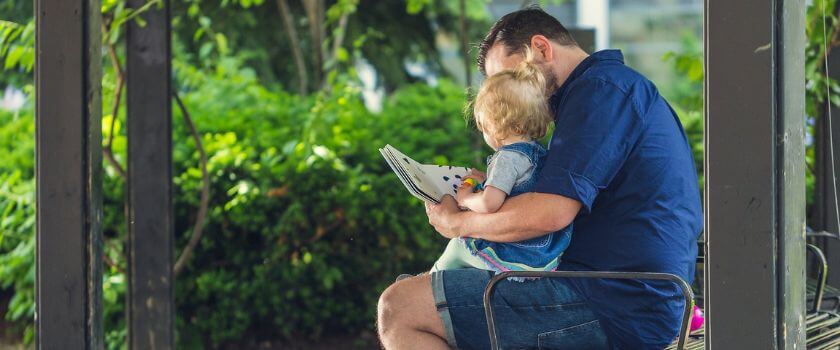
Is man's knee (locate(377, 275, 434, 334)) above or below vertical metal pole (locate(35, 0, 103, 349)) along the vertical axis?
below

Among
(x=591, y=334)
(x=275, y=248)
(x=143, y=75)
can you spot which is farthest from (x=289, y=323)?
(x=591, y=334)

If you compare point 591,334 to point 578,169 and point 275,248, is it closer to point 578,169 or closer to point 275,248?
point 578,169

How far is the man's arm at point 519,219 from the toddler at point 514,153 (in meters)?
0.03

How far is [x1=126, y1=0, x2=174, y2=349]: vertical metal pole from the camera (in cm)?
478

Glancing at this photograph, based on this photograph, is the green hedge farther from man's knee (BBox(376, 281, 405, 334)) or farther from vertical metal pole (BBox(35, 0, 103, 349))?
man's knee (BBox(376, 281, 405, 334))

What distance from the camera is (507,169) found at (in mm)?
2959

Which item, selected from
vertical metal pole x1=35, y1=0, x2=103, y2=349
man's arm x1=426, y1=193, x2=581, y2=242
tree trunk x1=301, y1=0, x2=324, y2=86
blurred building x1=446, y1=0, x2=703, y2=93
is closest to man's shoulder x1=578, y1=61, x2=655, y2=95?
man's arm x1=426, y1=193, x2=581, y2=242

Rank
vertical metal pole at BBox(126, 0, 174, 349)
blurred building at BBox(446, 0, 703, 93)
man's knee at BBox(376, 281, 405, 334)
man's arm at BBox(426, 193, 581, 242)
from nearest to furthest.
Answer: man's arm at BBox(426, 193, 581, 242) < man's knee at BBox(376, 281, 405, 334) < vertical metal pole at BBox(126, 0, 174, 349) < blurred building at BBox(446, 0, 703, 93)

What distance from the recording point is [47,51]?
360 cm

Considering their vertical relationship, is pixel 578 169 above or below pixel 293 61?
below

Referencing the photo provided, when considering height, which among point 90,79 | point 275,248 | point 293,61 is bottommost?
point 275,248

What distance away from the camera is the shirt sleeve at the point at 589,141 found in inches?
112

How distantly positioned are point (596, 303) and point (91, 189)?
5.54 feet

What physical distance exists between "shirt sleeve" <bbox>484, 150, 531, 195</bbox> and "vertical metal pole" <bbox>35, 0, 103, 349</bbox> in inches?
55.7
